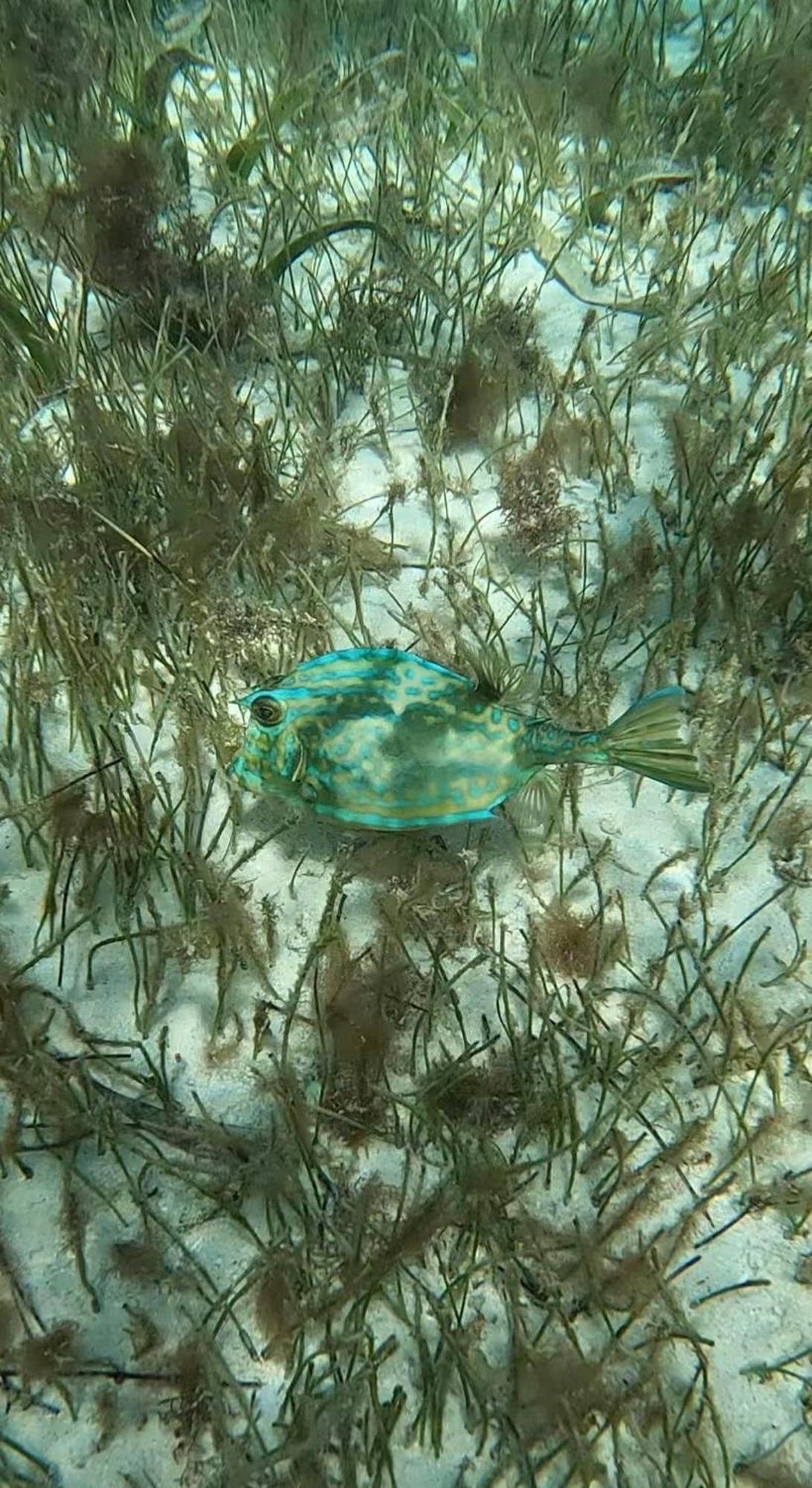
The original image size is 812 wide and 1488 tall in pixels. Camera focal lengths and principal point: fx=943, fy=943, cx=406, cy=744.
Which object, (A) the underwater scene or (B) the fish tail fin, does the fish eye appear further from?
(B) the fish tail fin

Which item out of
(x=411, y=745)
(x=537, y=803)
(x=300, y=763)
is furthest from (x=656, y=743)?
(x=300, y=763)

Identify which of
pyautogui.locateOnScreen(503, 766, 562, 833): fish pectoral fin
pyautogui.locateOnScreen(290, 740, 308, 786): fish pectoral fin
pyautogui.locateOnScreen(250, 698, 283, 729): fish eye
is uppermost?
pyautogui.locateOnScreen(250, 698, 283, 729): fish eye

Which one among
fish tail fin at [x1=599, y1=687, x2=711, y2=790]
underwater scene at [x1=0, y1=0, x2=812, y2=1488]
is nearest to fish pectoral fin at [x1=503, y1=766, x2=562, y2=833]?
underwater scene at [x1=0, y1=0, x2=812, y2=1488]

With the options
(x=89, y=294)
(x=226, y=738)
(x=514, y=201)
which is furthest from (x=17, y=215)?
(x=226, y=738)

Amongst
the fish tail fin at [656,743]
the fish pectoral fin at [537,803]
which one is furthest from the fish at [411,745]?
the fish pectoral fin at [537,803]

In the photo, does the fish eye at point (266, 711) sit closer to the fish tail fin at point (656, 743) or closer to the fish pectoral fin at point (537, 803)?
the fish pectoral fin at point (537, 803)

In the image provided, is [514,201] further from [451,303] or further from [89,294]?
[89,294]

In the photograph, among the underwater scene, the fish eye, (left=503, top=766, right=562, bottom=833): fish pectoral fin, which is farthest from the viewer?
(left=503, top=766, right=562, bottom=833): fish pectoral fin

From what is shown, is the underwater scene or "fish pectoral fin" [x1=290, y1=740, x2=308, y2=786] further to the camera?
"fish pectoral fin" [x1=290, y1=740, x2=308, y2=786]
